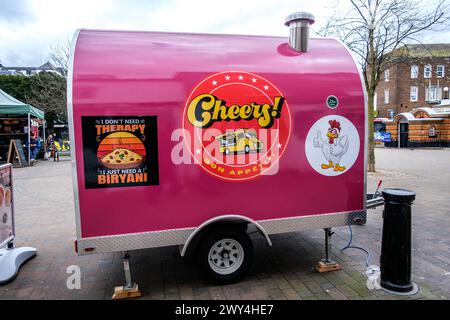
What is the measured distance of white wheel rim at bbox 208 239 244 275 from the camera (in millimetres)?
3973

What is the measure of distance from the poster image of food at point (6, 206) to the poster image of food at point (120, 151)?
2102mm

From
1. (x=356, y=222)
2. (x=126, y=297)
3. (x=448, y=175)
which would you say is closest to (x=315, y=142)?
(x=356, y=222)

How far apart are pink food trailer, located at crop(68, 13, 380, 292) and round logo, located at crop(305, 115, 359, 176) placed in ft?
0.04

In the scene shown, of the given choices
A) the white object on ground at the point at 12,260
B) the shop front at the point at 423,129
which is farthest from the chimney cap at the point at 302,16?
the shop front at the point at 423,129

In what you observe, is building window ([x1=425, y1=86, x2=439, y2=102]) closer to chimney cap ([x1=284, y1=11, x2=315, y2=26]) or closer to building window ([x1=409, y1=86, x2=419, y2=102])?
building window ([x1=409, y1=86, x2=419, y2=102])

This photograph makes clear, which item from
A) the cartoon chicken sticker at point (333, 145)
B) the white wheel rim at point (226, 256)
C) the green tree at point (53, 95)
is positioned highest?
the green tree at point (53, 95)

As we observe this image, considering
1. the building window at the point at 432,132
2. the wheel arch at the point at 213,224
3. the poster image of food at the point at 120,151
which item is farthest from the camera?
the building window at the point at 432,132

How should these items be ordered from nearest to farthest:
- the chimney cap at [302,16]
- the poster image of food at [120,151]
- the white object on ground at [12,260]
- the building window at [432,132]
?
the poster image of food at [120,151] → the chimney cap at [302,16] → the white object on ground at [12,260] → the building window at [432,132]

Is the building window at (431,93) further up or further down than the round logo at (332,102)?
further up

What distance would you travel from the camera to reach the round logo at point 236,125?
3.72m

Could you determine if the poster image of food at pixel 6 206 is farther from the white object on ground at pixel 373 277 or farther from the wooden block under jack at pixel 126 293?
the white object on ground at pixel 373 277

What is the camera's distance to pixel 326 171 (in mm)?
4191

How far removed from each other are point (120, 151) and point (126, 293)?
1630mm

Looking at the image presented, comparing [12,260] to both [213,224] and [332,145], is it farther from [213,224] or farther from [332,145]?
[332,145]
